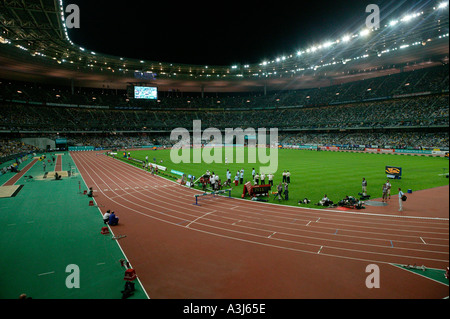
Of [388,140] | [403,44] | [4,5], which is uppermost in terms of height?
[403,44]

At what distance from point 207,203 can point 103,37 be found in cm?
5033

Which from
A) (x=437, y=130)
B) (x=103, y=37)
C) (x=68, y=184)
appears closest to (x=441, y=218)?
(x=68, y=184)

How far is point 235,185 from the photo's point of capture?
22812mm

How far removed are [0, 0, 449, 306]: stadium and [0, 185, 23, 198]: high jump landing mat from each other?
0.22 metres

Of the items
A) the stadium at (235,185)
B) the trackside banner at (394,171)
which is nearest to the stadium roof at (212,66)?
the stadium at (235,185)

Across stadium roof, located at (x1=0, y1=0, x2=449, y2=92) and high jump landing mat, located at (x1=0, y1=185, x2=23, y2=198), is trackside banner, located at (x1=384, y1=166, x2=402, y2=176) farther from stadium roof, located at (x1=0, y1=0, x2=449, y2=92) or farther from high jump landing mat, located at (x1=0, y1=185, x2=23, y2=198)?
high jump landing mat, located at (x1=0, y1=185, x2=23, y2=198)

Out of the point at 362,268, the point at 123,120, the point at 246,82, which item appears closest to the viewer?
the point at 362,268

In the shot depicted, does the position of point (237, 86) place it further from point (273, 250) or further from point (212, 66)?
point (273, 250)

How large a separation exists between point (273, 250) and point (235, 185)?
13.0 meters

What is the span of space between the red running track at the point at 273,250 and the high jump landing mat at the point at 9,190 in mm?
8479

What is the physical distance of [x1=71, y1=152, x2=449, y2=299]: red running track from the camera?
290 inches

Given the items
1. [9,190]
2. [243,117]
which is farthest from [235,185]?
[243,117]

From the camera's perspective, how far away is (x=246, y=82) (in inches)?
3425

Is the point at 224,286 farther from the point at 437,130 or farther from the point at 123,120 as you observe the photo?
the point at 123,120
